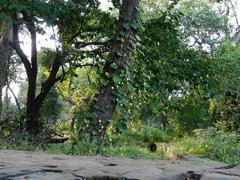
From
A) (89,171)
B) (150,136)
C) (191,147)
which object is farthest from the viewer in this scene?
(150,136)

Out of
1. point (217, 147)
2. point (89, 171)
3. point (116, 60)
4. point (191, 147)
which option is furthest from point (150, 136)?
point (89, 171)

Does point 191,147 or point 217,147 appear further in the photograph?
point 191,147

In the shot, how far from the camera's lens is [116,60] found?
22.5ft

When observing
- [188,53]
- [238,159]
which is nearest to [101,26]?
[188,53]

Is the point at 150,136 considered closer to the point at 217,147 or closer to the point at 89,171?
the point at 217,147

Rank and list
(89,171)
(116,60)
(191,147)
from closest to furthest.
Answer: (89,171) < (116,60) < (191,147)

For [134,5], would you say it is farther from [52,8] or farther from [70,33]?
[70,33]

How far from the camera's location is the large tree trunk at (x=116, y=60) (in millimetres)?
6559

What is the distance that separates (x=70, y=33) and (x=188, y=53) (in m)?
3.17

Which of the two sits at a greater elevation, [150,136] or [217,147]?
[150,136]

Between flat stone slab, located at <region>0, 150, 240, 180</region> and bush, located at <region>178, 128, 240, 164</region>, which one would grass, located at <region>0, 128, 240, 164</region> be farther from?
flat stone slab, located at <region>0, 150, 240, 180</region>

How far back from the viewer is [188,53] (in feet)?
29.9

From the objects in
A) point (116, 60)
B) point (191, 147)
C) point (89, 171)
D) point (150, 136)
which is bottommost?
point (89, 171)

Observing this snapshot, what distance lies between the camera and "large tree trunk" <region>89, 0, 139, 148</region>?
656cm
